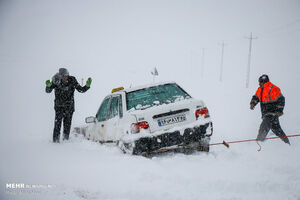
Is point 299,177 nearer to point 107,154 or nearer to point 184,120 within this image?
point 184,120

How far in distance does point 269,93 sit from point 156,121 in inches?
128

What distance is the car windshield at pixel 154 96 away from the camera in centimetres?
424

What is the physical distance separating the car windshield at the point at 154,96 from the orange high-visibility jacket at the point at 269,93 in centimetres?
233

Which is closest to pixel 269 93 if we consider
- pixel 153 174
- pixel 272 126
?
pixel 272 126

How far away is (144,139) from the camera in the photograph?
3.82m

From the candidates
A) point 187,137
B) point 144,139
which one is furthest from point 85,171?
point 187,137

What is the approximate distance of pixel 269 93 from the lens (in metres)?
5.39

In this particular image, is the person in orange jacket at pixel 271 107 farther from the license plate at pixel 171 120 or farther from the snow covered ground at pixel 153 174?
the license plate at pixel 171 120

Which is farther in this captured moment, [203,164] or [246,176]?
[203,164]

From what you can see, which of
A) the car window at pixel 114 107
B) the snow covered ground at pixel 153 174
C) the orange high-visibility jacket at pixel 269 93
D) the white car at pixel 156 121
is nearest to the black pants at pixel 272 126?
the orange high-visibility jacket at pixel 269 93

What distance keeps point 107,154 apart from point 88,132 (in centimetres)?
191

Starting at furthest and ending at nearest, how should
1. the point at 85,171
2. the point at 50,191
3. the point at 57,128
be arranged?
the point at 57,128, the point at 85,171, the point at 50,191

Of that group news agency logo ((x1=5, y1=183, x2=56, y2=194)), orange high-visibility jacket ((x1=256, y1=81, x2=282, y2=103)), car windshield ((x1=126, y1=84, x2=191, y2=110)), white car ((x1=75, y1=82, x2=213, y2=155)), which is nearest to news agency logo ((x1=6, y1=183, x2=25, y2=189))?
news agency logo ((x1=5, y1=183, x2=56, y2=194))

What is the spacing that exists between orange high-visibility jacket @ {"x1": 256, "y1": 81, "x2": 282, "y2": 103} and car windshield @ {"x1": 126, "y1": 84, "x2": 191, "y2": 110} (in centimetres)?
233
